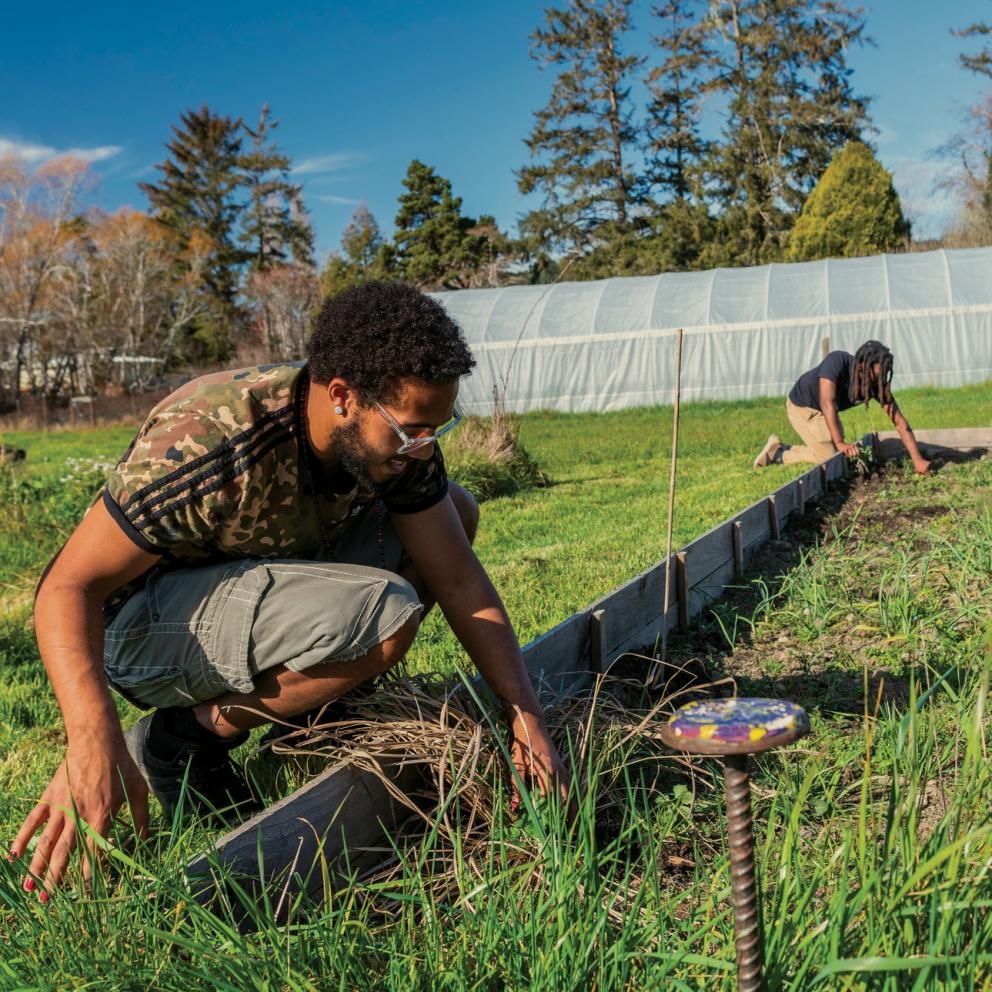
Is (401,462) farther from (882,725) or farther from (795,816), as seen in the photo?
(882,725)

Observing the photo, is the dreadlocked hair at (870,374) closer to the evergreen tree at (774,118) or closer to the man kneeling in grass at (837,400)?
the man kneeling in grass at (837,400)

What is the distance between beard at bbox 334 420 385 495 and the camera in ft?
7.09

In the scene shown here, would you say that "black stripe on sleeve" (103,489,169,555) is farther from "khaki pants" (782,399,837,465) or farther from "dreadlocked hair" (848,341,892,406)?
"khaki pants" (782,399,837,465)

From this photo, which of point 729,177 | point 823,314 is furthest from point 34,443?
point 729,177

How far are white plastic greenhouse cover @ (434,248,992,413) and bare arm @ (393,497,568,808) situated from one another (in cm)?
1506

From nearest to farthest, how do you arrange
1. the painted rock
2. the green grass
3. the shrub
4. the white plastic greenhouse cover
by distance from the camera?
1. the painted rock
2. the green grass
3. the shrub
4. the white plastic greenhouse cover

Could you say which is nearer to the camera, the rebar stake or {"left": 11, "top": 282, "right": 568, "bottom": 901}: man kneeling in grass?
the rebar stake

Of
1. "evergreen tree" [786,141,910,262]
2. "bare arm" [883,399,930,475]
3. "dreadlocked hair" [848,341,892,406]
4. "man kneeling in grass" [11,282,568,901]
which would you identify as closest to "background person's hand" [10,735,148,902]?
"man kneeling in grass" [11,282,568,901]

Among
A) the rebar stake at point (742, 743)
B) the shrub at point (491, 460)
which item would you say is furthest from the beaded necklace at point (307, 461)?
the shrub at point (491, 460)

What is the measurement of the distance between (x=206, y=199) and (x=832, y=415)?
122 ft

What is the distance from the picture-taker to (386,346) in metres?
2.06

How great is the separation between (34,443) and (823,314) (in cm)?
1478

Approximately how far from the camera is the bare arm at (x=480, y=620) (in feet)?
7.06

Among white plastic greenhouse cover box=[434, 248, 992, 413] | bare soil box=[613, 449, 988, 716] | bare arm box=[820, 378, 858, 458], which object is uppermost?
white plastic greenhouse cover box=[434, 248, 992, 413]
